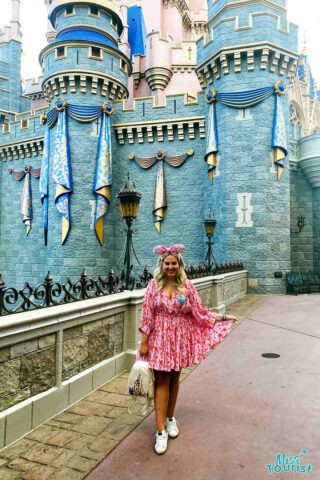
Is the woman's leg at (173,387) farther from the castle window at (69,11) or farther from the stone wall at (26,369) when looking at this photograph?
the castle window at (69,11)

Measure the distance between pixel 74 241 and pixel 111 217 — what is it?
209cm

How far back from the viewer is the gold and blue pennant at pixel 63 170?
1442 centimetres

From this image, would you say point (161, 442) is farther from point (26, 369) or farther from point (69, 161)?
point (69, 161)

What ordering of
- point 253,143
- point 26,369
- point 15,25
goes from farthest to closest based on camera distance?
point 15,25, point 253,143, point 26,369

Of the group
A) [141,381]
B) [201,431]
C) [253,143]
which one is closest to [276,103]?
[253,143]

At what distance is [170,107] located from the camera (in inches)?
603

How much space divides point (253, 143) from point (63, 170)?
7984mm

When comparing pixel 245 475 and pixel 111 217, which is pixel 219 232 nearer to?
pixel 111 217

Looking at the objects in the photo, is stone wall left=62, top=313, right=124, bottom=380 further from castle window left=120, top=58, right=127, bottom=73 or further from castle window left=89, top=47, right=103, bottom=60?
castle window left=120, top=58, right=127, bottom=73

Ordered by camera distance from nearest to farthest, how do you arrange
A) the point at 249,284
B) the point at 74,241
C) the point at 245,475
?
the point at 245,475 < the point at 249,284 < the point at 74,241

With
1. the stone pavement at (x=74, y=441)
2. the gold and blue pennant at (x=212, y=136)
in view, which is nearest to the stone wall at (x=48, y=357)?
the stone pavement at (x=74, y=441)

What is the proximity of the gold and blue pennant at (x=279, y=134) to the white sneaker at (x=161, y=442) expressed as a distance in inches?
466

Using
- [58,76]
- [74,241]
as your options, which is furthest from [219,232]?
[58,76]

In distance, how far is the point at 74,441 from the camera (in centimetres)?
297
